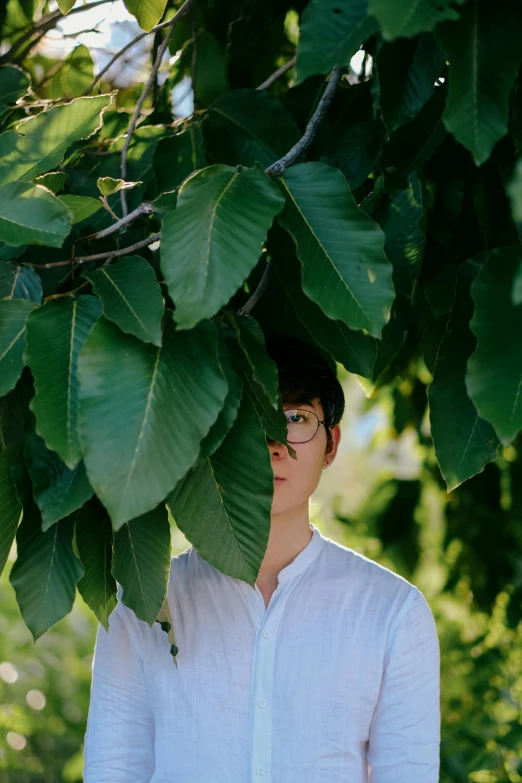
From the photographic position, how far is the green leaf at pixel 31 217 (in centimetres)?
86

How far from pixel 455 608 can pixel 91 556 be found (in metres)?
2.41

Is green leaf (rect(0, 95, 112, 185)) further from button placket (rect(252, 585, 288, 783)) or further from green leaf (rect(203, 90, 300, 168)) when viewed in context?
button placket (rect(252, 585, 288, 783))

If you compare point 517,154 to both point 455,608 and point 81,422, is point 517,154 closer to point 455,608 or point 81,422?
point 81,422

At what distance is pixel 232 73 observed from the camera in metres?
1.78

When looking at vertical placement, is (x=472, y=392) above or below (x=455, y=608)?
above

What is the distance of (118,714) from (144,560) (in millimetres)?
457

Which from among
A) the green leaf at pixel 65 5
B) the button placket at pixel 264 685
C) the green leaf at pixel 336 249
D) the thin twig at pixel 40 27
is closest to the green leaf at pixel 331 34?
the green leaf at pixel 336 249

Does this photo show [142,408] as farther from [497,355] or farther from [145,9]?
[145,9]

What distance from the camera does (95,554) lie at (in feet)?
3.47

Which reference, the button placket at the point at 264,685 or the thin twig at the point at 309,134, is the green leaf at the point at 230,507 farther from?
the button placket at the point at 264,685

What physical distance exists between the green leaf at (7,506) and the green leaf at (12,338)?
5.9 inches

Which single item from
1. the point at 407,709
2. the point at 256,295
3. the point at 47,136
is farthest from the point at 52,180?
the point at 407,709

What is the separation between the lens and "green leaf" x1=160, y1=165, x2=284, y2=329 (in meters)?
0.81

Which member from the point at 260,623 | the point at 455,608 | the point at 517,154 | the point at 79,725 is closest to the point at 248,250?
the point at 517,154
